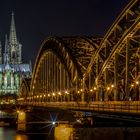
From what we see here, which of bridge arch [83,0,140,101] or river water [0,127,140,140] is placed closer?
bridge arch [83,0,140,101]

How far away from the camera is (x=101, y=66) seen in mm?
75688

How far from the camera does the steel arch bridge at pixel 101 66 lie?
204 ft

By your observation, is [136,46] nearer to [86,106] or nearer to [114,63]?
[114,63]

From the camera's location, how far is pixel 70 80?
109250 millimetres

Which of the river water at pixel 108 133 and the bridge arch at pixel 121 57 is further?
the river water at pixel 108 133

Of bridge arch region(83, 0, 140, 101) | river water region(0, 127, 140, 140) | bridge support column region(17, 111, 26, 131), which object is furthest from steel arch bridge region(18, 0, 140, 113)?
bridge support column region(17, 111, 26, 131)

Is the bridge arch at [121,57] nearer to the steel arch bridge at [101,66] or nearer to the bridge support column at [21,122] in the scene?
the steel arch bridge at [101,66]

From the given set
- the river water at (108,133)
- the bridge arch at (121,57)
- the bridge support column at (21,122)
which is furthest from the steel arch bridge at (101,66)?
the bridge support column at (21,122)

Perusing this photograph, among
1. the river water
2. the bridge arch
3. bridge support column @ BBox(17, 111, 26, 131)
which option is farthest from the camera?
bridge support column @ BBox(17, 111, 26, 131)

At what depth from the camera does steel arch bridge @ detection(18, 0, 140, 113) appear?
204 ft

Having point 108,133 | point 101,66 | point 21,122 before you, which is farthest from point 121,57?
point 21,122

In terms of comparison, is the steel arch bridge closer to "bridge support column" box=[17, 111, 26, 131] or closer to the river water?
the river water

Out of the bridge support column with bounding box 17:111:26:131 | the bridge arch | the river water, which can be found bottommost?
the river water

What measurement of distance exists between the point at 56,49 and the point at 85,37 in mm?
10084
